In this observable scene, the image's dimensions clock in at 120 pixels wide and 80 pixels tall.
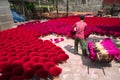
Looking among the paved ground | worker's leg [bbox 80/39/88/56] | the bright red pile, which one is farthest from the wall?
worker's leg [bbox 80/39/88/56]

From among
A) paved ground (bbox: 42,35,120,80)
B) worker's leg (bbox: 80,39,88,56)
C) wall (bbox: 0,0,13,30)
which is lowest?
paved ground (bbox: 42,35,120,80)

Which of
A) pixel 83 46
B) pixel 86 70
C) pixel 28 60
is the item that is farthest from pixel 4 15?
pixel 86 70

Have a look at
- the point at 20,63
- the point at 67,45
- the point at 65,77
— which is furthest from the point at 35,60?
the point at 67,45

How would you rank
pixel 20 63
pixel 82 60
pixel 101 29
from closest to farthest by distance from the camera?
1. pixel 20 63
2. pixel 82 60
3. pixel 101 29

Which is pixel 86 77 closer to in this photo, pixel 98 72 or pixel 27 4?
pixel 98 72

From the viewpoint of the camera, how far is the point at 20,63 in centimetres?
565

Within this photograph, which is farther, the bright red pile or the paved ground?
the paved ground

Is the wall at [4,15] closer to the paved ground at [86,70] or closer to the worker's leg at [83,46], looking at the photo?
the paved ground at [86,70]

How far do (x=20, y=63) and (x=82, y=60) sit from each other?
282 centimetres

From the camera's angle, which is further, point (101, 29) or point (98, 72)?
point (101, 29)

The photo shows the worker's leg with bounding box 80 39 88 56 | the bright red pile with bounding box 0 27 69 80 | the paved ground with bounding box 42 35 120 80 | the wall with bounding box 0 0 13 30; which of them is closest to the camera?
the bright red pile with bounding box 0 27 69 80

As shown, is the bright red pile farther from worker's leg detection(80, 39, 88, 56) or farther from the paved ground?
worker's leg detection(80, 39, 88, 56)

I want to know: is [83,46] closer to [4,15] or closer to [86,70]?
[86,70]

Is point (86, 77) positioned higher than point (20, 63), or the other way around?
point (20, 63)
